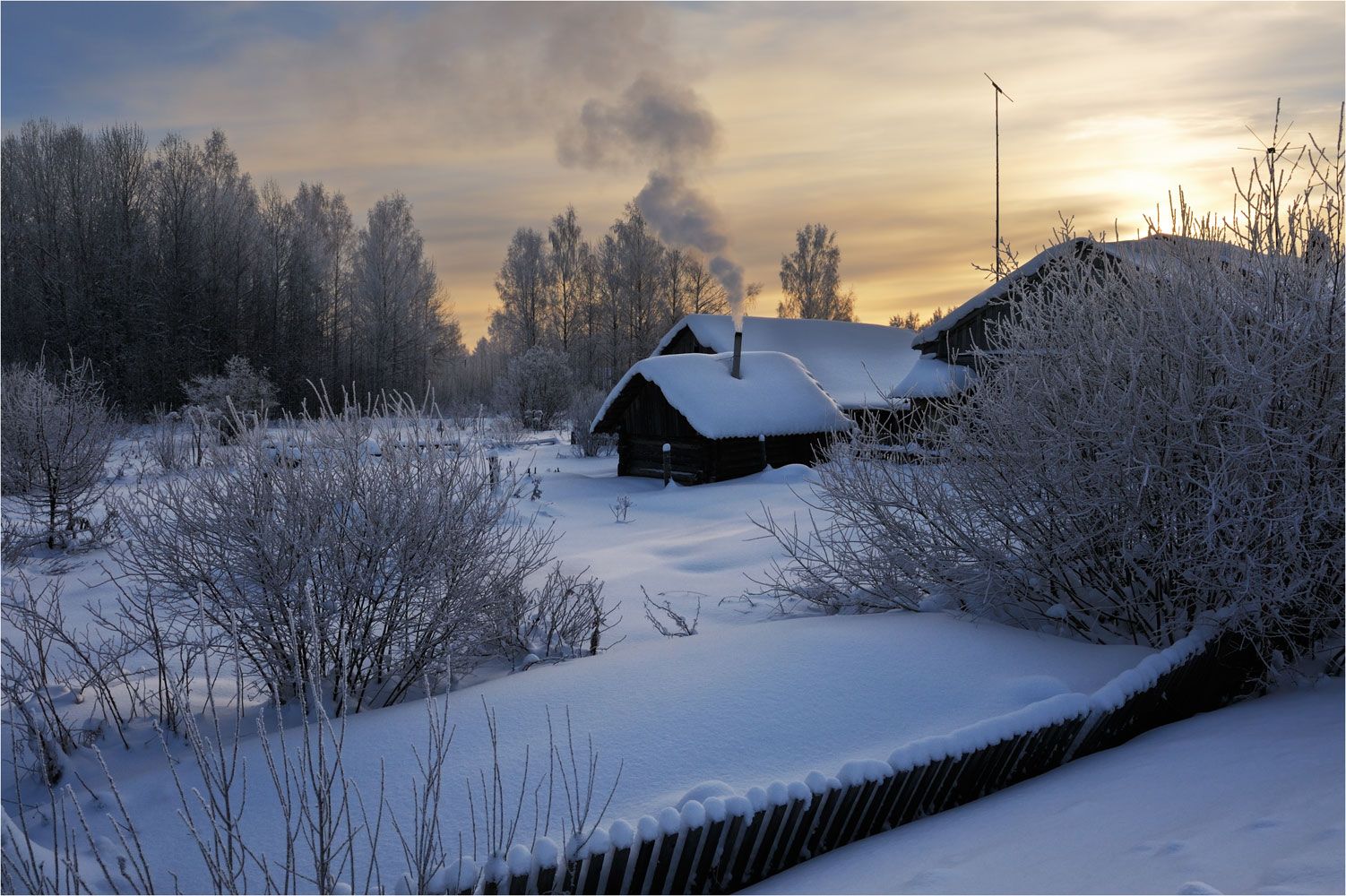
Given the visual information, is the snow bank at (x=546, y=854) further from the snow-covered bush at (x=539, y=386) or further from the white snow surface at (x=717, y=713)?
the snow-covered bush at (x=539, y=386)

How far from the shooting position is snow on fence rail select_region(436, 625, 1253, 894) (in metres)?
3.32

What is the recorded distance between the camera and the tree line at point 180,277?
33438mm

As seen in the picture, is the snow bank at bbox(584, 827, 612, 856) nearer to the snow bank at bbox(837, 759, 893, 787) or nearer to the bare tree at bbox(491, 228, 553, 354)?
the snow bank at bbox(837, 759, 893, 787)

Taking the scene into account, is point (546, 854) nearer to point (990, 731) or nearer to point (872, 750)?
point (872, 750)

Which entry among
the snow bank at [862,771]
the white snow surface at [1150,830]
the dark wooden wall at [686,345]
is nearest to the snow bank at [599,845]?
the white snow surface at [1150,830]

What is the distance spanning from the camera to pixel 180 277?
35.5m

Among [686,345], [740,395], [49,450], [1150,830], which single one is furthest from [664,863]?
[686,345]

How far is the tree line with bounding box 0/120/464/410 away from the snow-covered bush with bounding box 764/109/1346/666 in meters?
32.9

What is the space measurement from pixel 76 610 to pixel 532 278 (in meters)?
39.4

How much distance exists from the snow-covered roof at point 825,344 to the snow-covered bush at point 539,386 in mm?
6963

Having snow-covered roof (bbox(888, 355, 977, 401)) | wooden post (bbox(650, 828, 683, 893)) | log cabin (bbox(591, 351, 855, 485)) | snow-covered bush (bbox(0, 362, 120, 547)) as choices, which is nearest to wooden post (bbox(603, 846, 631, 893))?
wooden post (bbox(650, 828, 683, 893))

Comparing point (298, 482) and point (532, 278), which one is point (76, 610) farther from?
point (532, 278)

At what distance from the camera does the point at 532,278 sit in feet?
156

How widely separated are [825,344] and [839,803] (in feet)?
83.6
